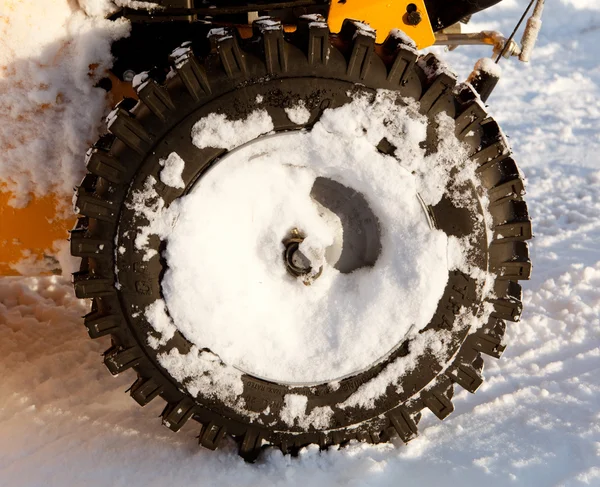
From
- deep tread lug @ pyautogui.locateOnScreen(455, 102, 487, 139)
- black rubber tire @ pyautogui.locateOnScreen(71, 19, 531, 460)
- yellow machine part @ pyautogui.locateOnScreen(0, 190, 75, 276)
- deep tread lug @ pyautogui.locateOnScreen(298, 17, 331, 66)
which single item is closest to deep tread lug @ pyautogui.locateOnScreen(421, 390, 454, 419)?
black rubber tire @ pyautogui.locateOnScreen(71, 19, 531, 460)

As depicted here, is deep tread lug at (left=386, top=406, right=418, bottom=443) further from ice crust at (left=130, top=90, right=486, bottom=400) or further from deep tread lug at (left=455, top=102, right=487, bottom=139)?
deep tread lug at (left=455, top=102, right=487, bottom=139)

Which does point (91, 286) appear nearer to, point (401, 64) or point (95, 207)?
point (95, 207)

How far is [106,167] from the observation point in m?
1.69

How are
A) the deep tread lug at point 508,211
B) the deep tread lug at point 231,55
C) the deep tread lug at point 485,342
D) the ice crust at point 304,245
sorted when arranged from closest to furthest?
the deep tread lug at point 231,55
the ice crust at point 304,245
the deep tread lug at point 508,211
the deep tread lug at point 485,342

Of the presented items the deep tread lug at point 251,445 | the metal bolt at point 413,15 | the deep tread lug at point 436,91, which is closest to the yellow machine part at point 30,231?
the deep tread lug at point 251,445

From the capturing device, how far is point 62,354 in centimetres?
252

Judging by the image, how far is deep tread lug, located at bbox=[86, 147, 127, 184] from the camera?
1.68 metres

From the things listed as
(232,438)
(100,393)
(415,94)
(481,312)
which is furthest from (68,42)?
(481,312)

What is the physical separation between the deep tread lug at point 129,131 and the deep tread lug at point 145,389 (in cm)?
72

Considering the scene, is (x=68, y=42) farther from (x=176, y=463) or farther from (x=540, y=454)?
(x=540, y=454)

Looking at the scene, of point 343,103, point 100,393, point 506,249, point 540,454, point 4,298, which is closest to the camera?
point 343,103

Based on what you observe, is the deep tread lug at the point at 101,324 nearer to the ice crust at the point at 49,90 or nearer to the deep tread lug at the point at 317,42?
the ice crust at the point at 49,90

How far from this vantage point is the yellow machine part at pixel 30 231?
6.67 feet

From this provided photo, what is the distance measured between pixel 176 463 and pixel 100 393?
51cm
